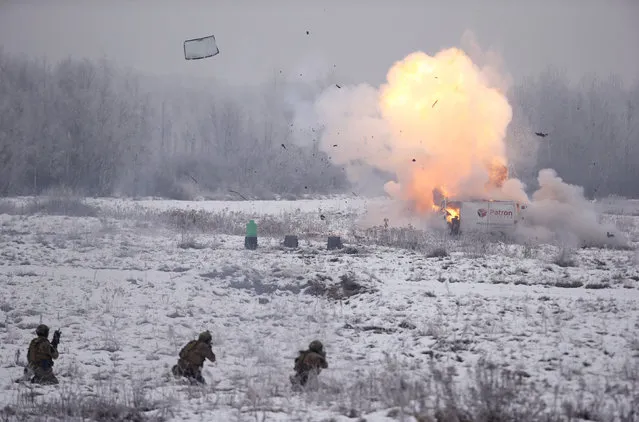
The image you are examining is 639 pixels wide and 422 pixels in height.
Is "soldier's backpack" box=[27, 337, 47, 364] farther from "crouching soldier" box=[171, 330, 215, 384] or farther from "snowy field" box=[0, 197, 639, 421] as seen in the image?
"crouching soldier" box=[171, 330, 215, 384]

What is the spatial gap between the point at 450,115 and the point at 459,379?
91.4 feet

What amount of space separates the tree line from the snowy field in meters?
36.0

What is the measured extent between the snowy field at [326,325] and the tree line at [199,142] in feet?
118

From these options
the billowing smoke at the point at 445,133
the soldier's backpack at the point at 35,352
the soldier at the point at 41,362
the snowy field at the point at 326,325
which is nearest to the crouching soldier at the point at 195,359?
the snowy field at the point at 326,325

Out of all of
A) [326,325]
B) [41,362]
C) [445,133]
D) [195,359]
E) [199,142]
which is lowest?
[41,362]

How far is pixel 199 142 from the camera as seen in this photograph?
106 metres

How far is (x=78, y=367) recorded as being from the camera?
40.5 feet

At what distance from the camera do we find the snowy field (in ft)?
31.8

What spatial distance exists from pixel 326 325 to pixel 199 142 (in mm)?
93820

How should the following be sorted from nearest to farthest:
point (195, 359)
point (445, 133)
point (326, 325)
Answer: point (195, 359)
point (326, 325)
point (445, 133)

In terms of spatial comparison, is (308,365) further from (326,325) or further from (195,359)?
(326,325)

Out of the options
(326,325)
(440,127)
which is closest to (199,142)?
(440,127)

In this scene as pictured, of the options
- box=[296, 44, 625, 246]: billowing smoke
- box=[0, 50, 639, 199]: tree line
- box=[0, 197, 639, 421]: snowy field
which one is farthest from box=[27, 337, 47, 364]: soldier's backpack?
box=[0, 50, 639, 199]: tree line

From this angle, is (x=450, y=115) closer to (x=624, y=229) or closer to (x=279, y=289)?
(x=624, y=229)
